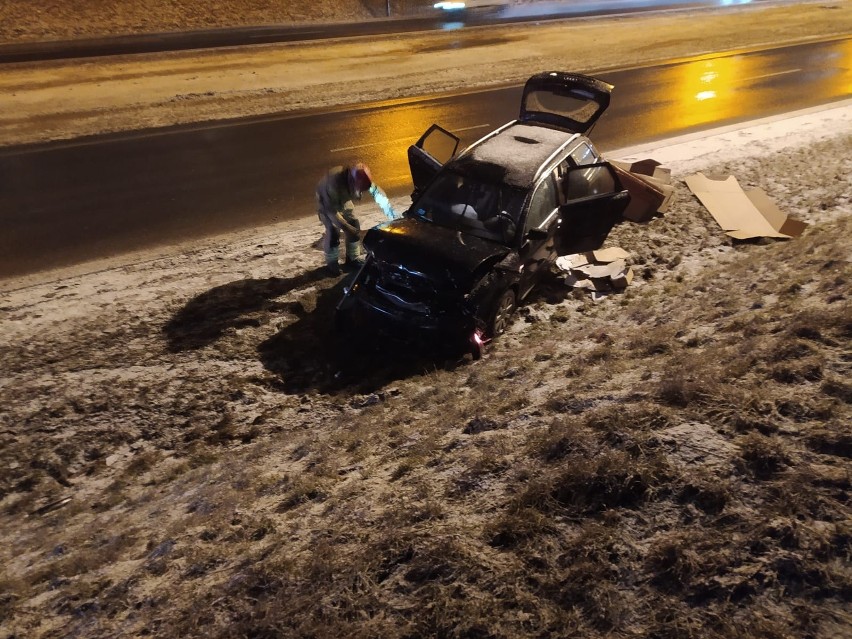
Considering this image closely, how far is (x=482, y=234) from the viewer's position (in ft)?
24.1

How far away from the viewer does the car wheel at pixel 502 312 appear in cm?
714

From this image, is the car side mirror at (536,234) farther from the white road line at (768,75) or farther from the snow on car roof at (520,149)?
the white road line at (768,75)

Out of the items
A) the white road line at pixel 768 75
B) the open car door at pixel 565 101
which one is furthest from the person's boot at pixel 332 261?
the white road line at pixel 768 75

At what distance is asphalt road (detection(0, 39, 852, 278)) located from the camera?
1015 centimetres

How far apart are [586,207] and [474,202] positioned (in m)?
1.56

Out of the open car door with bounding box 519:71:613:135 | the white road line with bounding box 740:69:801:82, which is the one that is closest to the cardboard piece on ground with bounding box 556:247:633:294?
the open car door with bounding box 519:71:613:135

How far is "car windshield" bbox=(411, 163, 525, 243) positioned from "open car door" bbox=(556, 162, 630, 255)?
96 centimetres

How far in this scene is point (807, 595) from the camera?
10.5 ft

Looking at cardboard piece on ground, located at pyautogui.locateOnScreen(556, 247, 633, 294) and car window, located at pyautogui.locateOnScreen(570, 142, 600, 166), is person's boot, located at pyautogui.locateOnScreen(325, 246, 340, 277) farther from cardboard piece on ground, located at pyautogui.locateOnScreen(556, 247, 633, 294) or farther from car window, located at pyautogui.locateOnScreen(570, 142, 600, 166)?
car window, located at pyautogui.locateOnScreen(570, 142, 600, 166)

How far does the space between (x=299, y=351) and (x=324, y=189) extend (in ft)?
7.31

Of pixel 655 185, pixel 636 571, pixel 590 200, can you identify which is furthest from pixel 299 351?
pixel 655 185

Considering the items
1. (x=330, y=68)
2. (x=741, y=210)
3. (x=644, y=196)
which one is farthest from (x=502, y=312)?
(x=330, y=68)

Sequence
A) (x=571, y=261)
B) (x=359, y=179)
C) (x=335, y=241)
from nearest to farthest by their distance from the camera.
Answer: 1. (x=359, y=179)
2. (x=335, y=241)
3. (x=571, y=261)

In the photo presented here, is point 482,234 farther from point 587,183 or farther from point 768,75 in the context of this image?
point 768,75
